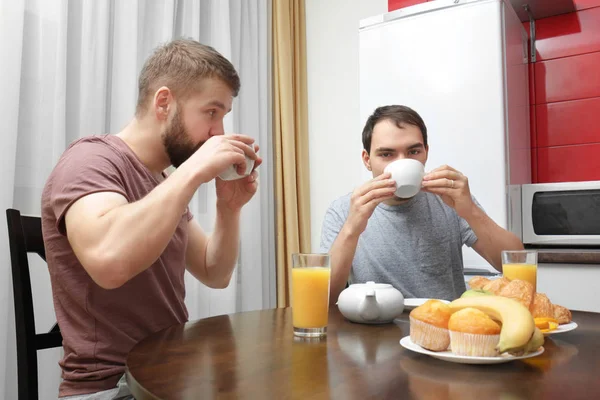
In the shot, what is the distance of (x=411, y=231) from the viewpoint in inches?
68.0

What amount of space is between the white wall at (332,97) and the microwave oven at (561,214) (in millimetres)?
1090

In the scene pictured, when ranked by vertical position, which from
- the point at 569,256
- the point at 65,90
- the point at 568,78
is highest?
the point at 568,78

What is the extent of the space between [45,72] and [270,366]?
157cm

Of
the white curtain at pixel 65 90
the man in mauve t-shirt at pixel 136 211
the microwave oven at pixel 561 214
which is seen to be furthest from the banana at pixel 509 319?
the microwave oven at pixel 561 214

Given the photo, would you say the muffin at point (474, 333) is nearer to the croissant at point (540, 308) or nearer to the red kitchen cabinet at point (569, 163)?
the croissant at point (540, 308)

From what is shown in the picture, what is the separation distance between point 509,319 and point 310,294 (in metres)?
0.37

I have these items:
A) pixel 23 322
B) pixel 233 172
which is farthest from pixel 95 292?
pixel 233 172

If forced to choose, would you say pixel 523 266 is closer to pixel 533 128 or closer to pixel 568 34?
pixel 533 128

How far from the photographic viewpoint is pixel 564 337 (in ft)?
3.02

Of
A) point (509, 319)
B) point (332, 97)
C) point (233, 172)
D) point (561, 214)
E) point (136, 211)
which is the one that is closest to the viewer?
point (509, 319)

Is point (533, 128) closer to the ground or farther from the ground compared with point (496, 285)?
farther from the ground

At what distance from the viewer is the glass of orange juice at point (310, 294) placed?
941mm

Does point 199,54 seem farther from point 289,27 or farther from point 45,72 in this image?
point 289,27

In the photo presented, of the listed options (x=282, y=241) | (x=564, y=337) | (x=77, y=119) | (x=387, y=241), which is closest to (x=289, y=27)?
(x=282, y=241)
